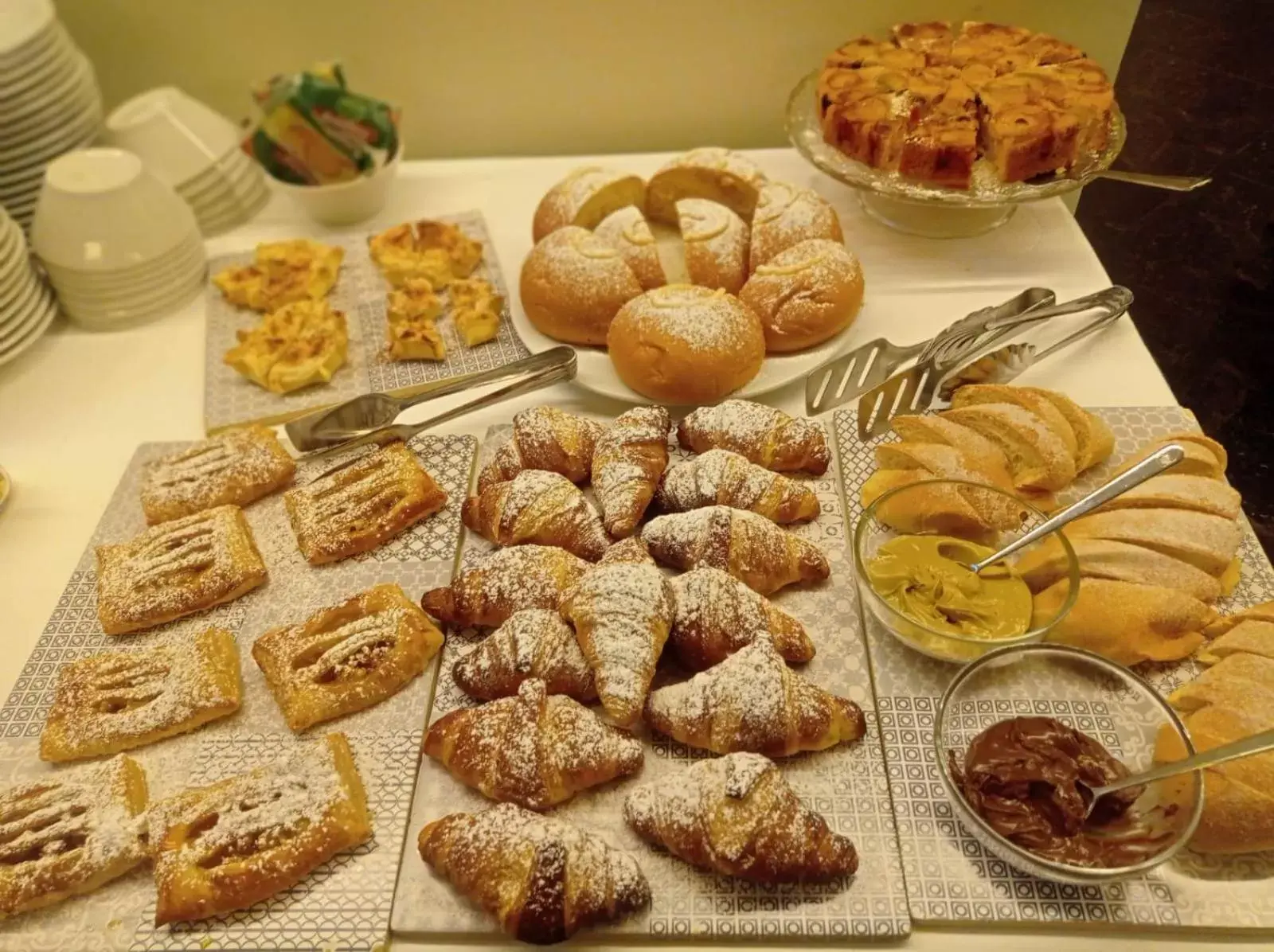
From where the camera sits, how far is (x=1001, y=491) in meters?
1.12

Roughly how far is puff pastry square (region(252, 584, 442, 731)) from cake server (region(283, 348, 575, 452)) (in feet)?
1.09

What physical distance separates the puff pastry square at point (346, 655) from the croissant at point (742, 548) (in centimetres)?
31

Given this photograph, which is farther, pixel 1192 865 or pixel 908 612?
pixel 908 612

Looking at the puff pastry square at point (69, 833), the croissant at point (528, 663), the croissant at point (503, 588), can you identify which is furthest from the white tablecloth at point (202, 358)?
the croissant at point (528, 663)

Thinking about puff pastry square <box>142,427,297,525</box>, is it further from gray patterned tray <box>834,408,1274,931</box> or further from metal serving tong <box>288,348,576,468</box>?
gray patterned tray <box>834,408,1274,931</box>

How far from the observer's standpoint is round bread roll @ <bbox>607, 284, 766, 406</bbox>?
1329 millimetres

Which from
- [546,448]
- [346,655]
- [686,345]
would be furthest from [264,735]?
[686,345]

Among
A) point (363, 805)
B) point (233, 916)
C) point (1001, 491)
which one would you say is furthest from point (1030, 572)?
point (233, 916)

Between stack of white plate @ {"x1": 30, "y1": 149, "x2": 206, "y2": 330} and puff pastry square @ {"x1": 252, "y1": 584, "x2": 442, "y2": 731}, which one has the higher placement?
stack of white plate @ {"x1": 30, "y1": 149, "x2": 206, "y2": 330}

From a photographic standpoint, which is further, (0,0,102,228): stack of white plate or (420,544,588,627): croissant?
(0,0,102,228): stack of white plate

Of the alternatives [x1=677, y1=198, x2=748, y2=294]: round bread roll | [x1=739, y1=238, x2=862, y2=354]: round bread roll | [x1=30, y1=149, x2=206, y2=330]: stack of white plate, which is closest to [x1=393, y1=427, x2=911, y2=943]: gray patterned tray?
[x1=739, y1=238, x2=862, y2=354]: round bread roll

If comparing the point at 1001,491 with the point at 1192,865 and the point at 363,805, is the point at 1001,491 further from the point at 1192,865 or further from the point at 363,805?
the point at 363,805

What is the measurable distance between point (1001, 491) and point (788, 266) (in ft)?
1.69

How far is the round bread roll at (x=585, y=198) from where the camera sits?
1624mm
